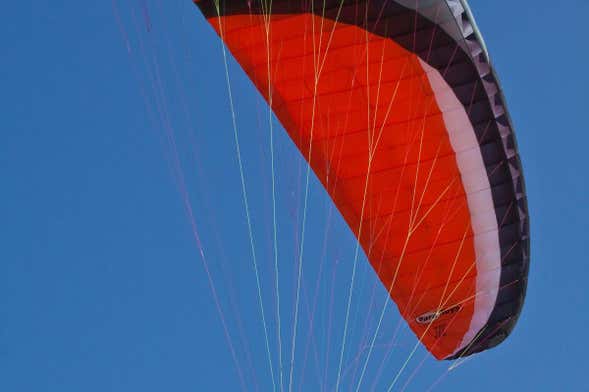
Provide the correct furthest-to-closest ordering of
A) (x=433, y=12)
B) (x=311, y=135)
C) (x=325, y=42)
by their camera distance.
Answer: (x=311, y=135)
(x=325, y=42)
(x=433, y=12)

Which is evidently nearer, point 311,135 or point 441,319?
point 311,135

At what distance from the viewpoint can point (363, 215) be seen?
1045cm

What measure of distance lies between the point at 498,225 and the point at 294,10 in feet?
10.4

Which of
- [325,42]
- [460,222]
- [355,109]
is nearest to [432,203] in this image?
[460,222]

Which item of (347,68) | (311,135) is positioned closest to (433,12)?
(347,68)

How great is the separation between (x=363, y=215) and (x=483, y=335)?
6.57ft

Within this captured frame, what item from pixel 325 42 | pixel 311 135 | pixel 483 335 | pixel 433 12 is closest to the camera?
pixel 433 12

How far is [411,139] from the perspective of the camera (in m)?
9.94

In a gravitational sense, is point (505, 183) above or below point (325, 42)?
below

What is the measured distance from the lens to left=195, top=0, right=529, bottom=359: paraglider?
369 inches

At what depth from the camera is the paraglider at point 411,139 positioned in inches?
369

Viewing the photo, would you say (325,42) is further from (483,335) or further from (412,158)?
(483,335)

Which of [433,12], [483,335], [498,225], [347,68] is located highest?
[433,12]

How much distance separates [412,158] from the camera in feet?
33.0
